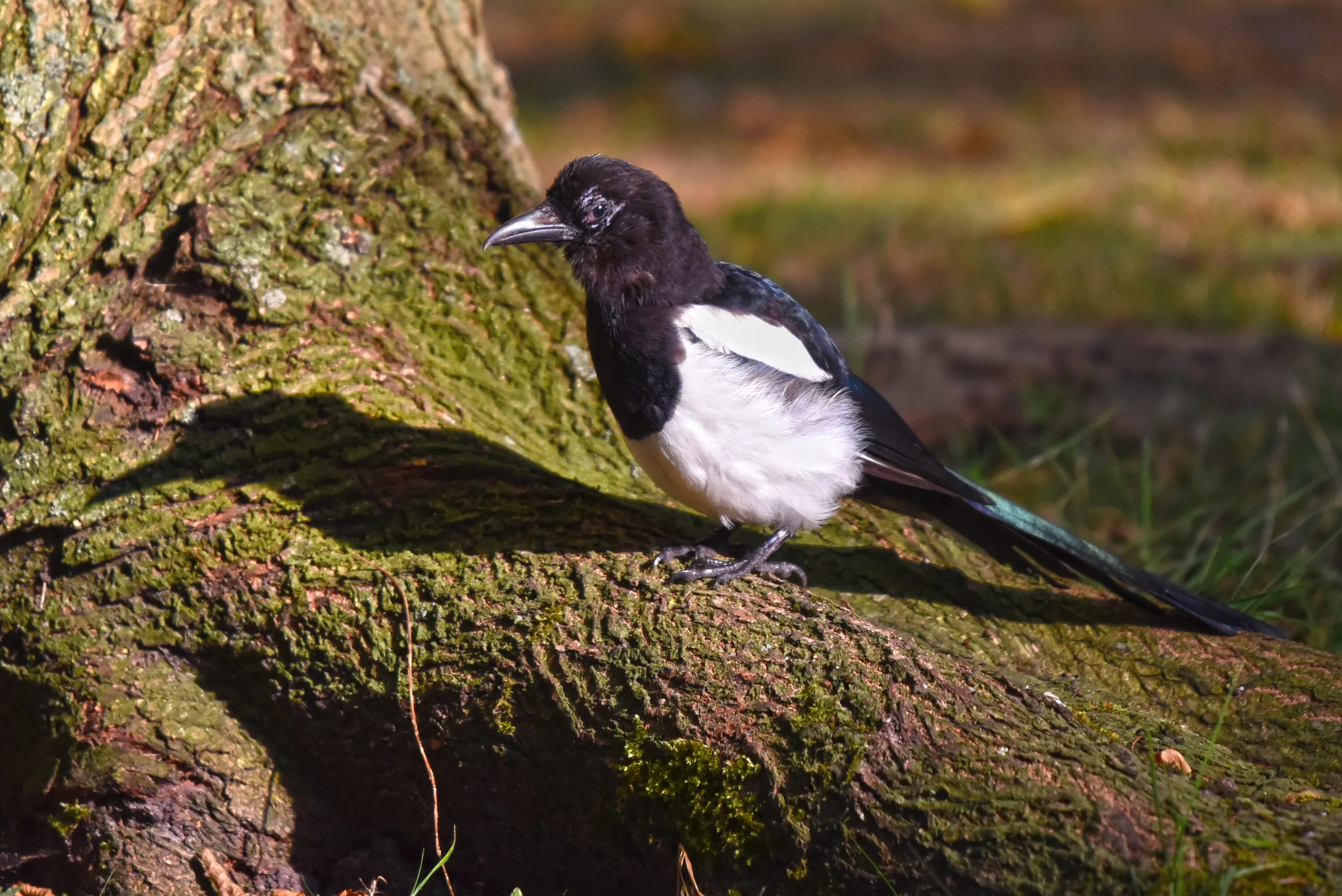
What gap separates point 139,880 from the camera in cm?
242

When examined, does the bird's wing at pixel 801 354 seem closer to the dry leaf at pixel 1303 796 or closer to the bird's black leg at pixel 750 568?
the bird's black leg at pixel 750 568

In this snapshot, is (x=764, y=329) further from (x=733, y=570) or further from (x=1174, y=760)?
(x=1174, y=760)

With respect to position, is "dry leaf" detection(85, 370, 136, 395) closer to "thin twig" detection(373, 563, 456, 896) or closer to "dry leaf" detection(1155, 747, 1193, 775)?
"thin twig" detection(373, 563, 456, 896)

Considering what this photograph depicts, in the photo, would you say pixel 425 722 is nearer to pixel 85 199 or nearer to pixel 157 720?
pixel 157 720

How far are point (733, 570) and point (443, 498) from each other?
592mm

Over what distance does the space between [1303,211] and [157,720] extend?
606 centimetres

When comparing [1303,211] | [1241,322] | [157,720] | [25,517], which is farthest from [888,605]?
[1303,211]

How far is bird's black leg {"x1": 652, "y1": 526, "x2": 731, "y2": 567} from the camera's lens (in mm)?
2461

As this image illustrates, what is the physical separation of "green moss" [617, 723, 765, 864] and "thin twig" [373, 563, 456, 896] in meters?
0.36

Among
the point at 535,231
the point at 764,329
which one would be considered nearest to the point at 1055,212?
the point at 764,329

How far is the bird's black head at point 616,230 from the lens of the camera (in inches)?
106

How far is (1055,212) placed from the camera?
21.5 ft

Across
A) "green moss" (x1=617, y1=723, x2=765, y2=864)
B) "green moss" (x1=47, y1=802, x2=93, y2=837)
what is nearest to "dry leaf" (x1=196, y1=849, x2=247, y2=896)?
"green moss" (x1=47, y1=802, x2=93, y2=837)

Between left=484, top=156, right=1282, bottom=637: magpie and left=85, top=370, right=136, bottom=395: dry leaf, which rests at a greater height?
left=85, top=370, right=136, bottom=395: dry leaf
